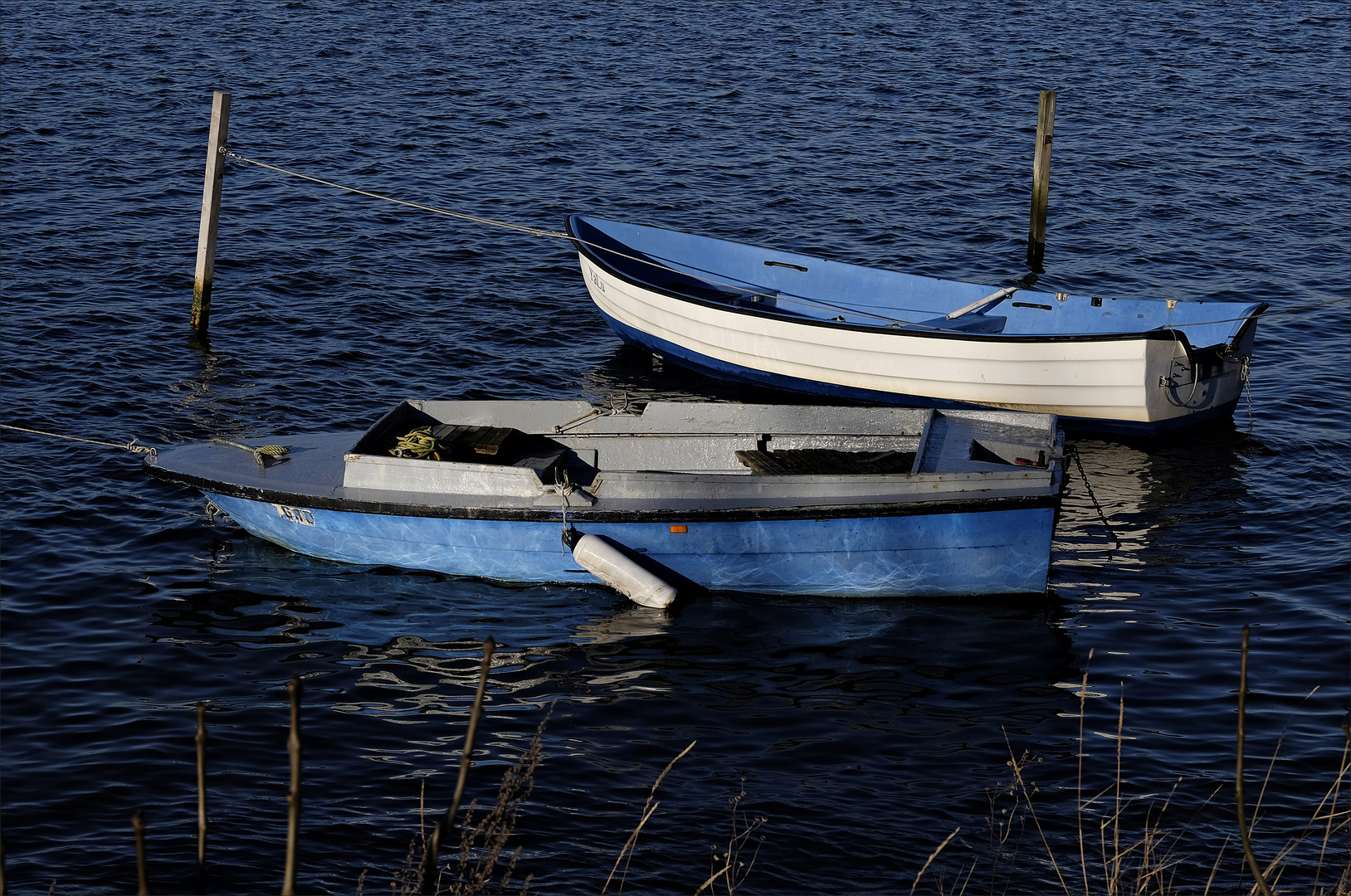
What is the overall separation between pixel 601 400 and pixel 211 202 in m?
5.85

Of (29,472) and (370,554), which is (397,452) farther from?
(29,472)

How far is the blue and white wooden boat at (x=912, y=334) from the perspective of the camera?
51.0ft

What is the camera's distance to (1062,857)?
27.6 ft

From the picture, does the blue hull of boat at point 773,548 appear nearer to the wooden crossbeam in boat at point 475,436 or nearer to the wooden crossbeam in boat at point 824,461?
the wooden crossbeam in boat at point 824,461

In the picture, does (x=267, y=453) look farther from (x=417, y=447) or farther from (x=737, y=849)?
(x=737, y=849)

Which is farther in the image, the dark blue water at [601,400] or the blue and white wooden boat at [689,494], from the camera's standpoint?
the blue and white wooden boat at [689,494]

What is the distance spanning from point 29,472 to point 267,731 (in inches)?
241

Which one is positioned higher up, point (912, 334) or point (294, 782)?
point (294, 782)

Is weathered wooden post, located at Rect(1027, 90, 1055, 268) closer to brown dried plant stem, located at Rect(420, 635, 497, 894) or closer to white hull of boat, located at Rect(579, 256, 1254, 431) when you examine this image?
white hull of boat, located at Rect(579, 256, 1254, 431)

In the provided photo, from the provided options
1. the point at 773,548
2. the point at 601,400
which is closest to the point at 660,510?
the point at 773,548

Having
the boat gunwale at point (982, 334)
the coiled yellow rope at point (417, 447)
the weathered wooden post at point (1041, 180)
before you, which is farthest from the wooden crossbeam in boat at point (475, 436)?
the weathered wooden post at point (1041, 180)

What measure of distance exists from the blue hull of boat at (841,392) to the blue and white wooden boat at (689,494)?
346 centimetres

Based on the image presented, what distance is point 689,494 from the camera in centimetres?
1171

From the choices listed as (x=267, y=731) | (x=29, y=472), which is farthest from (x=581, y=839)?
(x=29, y=472)
